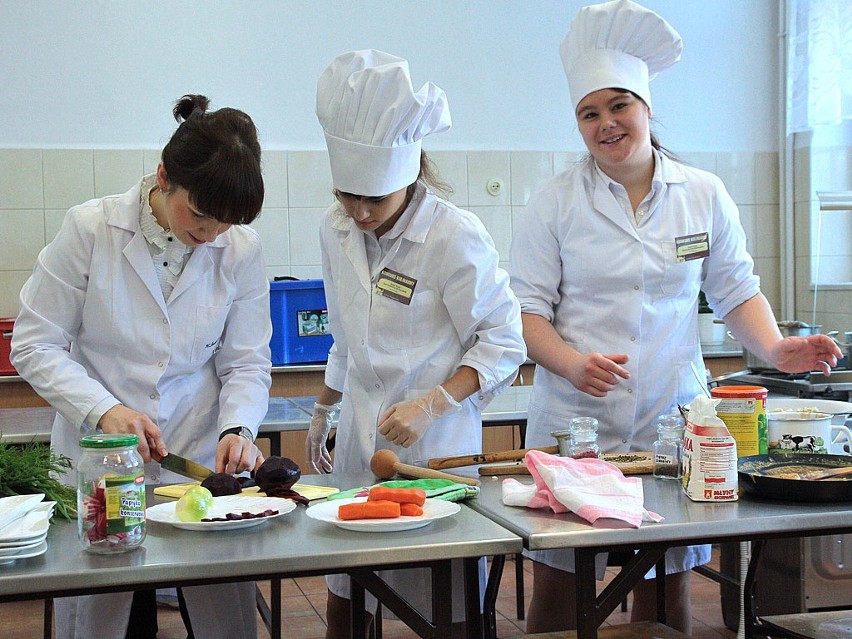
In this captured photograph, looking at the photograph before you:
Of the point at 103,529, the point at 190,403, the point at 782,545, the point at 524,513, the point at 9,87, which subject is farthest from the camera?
the point at 9,87

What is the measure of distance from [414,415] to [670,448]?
19.7 inches

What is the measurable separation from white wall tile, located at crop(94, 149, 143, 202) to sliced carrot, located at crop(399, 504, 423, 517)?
3.52 metres

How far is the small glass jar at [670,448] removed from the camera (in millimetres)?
1880

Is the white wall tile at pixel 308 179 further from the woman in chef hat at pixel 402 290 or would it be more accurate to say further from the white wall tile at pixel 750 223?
the woman in chef hat at pixel 402 290

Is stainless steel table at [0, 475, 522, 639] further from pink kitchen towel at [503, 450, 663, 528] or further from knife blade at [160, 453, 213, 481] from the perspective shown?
knife blade at [160, 453, 213, 481]

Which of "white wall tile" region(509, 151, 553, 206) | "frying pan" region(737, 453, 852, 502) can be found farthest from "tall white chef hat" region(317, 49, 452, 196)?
"white wall tile" region(509, 151, 553, 206)

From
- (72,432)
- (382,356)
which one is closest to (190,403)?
(72,432)

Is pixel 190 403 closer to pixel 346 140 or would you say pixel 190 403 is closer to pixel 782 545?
pixel 346 140

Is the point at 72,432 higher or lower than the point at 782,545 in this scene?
higher

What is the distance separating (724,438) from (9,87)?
402 cm

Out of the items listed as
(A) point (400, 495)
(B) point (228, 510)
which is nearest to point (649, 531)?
(A) point (400, 495)

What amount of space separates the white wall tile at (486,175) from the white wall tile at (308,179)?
0.75m

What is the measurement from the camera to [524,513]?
66.1 inches

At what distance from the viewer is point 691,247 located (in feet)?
7.43
